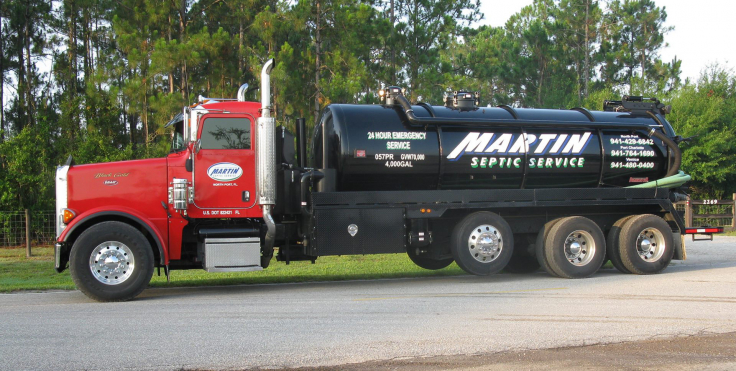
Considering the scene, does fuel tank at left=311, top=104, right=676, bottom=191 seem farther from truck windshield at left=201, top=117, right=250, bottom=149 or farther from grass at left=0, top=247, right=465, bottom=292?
grass at left=0, top=247, right=465, bottom=292

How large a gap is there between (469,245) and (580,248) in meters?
2.27

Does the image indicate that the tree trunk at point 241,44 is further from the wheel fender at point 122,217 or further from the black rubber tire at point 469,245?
the wheel fender at point 122,217

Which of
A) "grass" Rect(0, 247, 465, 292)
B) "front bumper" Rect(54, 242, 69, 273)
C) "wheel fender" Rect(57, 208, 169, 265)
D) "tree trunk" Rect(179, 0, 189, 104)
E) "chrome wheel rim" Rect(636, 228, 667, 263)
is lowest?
"grass" Rect(0, 247, 465, 292)

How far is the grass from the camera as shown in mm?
12672

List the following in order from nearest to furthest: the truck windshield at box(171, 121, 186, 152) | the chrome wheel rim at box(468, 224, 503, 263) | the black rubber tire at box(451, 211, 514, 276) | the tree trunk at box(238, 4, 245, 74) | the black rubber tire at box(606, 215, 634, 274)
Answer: the truck windshield at box(171, 121, 186, 152)
the black rubber tire at box(451, 211, 514, 276)
the chrome wheel rim at box(468, 224, 503, 263)
the black rubber tire at box(606, 215, 634, 274)
the tree trunk at box(238, 4, 245, 74)

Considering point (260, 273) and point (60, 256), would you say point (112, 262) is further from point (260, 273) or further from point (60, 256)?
point (260, 273)

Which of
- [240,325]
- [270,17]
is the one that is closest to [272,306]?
[240,325]

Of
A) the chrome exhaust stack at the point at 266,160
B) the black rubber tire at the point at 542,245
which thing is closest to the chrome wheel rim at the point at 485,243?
the black rubber tire at the point at 542,245

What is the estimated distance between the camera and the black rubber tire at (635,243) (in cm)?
1283

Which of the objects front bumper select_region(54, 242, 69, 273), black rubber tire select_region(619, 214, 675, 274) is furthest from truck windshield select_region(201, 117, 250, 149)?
black rubber tire select_region(619, 214, 675, 274)

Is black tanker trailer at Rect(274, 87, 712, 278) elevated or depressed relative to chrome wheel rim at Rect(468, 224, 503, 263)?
elevated

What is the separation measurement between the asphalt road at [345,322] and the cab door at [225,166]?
4.76ft

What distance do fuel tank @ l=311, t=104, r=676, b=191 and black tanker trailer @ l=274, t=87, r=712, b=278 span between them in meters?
0.02

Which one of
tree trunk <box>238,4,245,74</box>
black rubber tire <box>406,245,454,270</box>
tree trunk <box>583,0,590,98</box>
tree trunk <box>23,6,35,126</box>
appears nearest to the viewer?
black rubber tire <box>406,245,454,270</box>
